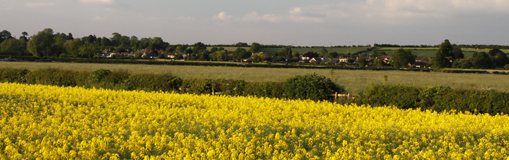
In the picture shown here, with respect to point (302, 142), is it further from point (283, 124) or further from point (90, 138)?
point (90, 138)

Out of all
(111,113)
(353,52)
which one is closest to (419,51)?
(353,52)

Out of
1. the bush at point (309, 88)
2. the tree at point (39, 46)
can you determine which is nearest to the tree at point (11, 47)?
the tree at point (39, 46)

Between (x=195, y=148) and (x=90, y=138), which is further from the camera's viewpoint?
(x=90, y=138)

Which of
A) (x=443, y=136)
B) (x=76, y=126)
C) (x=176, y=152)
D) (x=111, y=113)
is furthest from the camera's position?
(x=111, y=113)

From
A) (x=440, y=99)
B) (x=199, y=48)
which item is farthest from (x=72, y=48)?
(x=440, y=99)

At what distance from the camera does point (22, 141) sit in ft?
19.2

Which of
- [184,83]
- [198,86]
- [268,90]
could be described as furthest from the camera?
[184,83]

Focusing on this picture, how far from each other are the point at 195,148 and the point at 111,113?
3695 mm

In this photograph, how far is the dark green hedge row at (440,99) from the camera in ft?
38.1

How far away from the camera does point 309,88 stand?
47.9 ft

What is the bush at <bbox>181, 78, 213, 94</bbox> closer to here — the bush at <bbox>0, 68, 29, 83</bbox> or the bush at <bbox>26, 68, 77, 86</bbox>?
the bush at <bbox>26, 68, 77, 86</bbox>

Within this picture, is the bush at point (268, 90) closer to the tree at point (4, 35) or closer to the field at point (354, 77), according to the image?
the field at point (354, 77)

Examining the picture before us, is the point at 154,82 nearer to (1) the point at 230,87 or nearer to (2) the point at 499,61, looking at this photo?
(1) the point at 230,87

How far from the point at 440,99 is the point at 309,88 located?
4452mm
